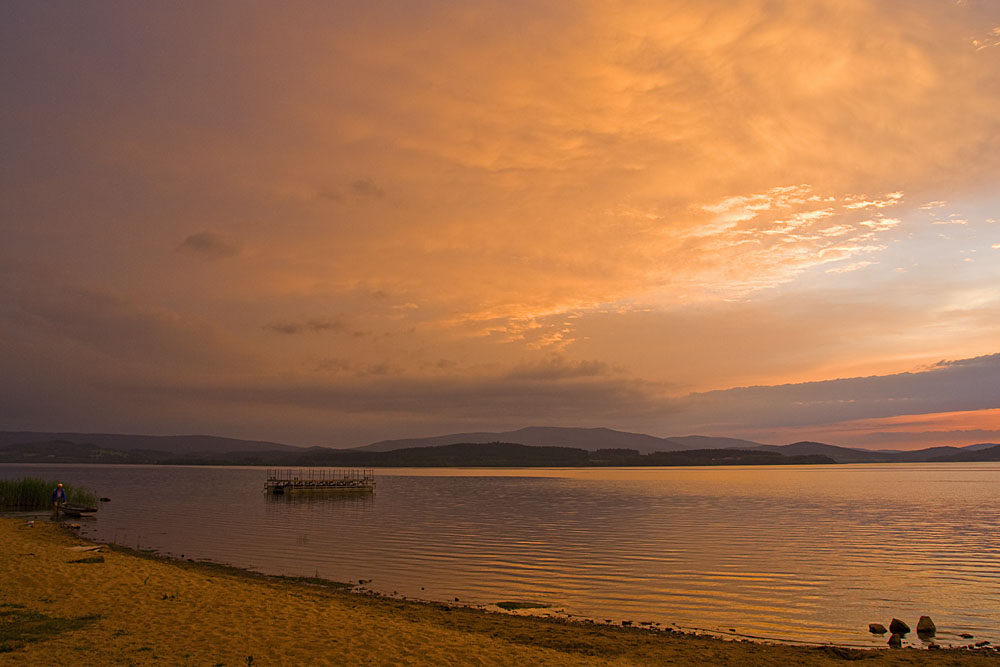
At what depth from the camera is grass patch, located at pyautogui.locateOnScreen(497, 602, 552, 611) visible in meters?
24.0

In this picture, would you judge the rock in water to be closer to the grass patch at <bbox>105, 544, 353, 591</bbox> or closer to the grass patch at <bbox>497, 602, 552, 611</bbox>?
the grass patch at <bbox>497, 602, 552, 611</bbox>

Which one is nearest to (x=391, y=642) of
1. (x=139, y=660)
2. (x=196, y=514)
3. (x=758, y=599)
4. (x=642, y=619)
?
(x=139, y=660)

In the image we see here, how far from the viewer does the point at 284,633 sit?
632 inches

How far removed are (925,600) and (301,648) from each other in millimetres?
24525

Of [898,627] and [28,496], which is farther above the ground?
[898,627]

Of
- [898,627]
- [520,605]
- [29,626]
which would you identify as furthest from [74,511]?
[898,627]

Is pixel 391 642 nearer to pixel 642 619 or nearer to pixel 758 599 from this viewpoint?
pixel 642 619

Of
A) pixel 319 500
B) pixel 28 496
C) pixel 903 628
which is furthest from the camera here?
pixel 319 500

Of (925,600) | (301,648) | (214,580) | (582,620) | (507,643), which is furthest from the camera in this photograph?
(925,600)

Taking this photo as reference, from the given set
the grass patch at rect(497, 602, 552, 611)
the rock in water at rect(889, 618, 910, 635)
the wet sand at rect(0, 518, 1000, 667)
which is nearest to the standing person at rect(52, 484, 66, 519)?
the wet sand at rect(0, 518, 1000, 667)

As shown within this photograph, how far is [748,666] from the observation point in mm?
16531

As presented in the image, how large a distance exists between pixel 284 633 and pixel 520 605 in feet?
35.6

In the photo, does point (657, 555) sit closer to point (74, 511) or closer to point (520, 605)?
point (520, 605)

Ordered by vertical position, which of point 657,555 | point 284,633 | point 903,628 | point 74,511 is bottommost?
point 74,511
